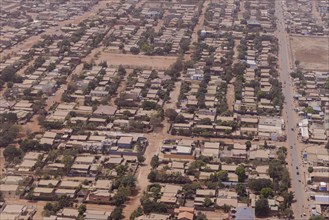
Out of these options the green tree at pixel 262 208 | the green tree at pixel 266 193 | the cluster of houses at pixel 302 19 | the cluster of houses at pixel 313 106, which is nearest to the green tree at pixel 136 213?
the green tree at pixel 262 208

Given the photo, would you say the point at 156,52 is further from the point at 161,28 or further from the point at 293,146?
the point at 293,146

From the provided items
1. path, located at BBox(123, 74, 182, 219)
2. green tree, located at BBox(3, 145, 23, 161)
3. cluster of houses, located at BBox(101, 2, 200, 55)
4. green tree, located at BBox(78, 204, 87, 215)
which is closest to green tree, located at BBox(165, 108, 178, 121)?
path, located at BBox(123, 74, 182, 219)

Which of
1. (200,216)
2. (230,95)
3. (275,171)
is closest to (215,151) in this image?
(275,171)

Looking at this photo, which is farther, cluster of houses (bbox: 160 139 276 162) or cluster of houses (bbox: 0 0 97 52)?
cluster of houses (bbox: 0 0 97 52)

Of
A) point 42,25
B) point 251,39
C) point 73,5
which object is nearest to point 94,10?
point 73,5

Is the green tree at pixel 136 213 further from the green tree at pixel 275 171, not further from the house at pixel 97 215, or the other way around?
the green tree at pixel 275 171

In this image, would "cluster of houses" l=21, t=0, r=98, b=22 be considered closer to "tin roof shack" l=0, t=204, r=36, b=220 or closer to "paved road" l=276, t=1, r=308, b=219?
"paved road" l=276, t=1, r=308, b=219

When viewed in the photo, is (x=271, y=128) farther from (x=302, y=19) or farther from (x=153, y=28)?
(x=302, y=19)
